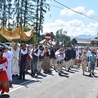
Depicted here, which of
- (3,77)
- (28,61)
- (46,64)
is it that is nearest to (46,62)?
(46,64)

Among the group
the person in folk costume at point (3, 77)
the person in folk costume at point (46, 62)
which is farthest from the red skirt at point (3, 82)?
the person in folk costume at point (46, 62)

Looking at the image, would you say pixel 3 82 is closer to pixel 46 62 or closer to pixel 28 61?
pixel 28 61

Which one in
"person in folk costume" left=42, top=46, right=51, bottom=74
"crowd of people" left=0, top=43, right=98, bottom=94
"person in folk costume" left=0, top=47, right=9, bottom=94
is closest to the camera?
"person in folk costume" left=0, top=47, right=9, bottom=94

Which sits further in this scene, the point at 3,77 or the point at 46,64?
the point at 46,64

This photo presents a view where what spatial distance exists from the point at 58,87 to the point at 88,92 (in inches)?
60.8

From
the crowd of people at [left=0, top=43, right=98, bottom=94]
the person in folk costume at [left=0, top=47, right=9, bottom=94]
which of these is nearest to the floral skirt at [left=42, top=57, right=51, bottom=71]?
the crowd of people at [left=0, top=43, right=98, bottom=94]

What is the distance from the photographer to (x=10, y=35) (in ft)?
66.8

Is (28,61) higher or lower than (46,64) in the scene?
higher

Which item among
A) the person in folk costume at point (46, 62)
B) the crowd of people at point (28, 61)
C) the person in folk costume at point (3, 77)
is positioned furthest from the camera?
the person in folk costume at point (46, 62)

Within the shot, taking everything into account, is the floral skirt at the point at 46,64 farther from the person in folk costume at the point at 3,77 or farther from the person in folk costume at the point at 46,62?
the person in folk costume at the point at 3,77

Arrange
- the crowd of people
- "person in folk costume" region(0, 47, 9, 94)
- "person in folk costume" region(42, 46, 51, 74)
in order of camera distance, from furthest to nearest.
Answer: "person in folk costume" region(42, 46, 51, 74) < the crowd of people < "person in folk costume" region(0, 47, 9, 94)

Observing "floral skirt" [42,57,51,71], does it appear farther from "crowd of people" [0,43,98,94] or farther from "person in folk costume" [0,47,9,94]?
"person in folk costume" [0,47,9,94]

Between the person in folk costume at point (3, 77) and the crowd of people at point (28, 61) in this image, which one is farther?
the crowd of people at point (28, 61)

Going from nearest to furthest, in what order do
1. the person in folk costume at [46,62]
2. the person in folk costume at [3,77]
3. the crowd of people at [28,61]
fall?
1. the person in folk costume at [3,77]
2. the crowd of people at [28,61]
3. the person in folk costume at [46,62]
